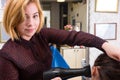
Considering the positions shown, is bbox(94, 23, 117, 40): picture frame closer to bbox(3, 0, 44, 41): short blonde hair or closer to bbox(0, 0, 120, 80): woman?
bbox(0, 0, 120, 80): woman

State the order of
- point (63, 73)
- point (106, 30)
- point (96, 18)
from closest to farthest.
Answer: point (63, 73) → point (96, 18) → point (106, 30)

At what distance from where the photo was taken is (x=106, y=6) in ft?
9.77

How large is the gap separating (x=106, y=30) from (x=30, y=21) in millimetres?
2202

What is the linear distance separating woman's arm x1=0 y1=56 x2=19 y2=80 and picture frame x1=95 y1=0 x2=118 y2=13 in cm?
208

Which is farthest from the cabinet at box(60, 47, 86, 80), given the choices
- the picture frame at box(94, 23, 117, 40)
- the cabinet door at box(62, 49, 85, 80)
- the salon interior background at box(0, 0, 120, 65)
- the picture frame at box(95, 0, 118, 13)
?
the picture frame at box(95, 0, 118, 13)

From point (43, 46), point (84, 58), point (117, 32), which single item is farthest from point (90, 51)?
point (43, 46)

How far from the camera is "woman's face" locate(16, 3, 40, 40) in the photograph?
98 cm

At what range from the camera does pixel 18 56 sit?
3.39 ft

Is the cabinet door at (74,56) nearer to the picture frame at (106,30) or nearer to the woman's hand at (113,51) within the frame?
the picture frame at (106,30)

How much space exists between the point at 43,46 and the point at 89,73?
32 cm

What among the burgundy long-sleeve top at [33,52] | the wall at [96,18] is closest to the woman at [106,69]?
the burgundy long-sleeve top at [33,52]

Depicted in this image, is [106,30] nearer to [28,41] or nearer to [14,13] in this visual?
[28,41]

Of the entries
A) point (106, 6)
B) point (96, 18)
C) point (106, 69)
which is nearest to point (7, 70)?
point (106, 69)

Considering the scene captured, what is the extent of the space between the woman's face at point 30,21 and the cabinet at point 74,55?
2015 millimetres
